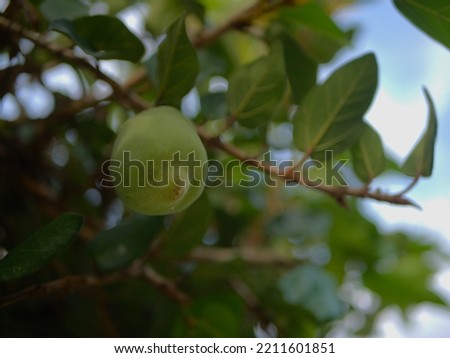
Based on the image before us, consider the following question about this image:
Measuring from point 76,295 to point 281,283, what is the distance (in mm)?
243

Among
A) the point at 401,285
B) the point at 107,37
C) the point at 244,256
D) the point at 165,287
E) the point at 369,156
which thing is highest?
the point at 107,37

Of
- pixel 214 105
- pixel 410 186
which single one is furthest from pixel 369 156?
pixel 214 105

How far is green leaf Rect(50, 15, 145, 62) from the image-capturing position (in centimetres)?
52

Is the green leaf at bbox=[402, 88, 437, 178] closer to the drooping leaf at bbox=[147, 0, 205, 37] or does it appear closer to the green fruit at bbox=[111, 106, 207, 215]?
the green fruit at bbox=[111, 106, 207, 215]

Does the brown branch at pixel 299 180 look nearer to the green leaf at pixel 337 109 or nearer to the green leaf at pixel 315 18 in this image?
the green leaf at pixel 337 109

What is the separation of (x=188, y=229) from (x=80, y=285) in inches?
4.6

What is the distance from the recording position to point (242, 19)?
2.10 feet

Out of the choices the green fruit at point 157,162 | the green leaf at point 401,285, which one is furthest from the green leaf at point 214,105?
the green leaf at point 401,285

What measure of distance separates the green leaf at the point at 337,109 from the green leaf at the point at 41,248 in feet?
0.69

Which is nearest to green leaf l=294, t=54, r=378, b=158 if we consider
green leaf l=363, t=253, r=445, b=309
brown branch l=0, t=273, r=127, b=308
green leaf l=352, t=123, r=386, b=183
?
green leaf l=352, t=123, r=386, b=183

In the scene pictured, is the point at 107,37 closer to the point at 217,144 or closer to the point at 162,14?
the point at 217,144

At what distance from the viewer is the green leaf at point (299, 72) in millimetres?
599

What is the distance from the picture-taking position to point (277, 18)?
0.68 m
